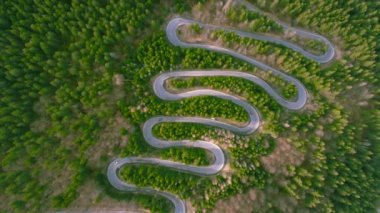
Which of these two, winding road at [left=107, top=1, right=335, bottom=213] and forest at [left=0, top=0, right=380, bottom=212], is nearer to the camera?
forest at [left=0, top=0, right=380, bottom=212]

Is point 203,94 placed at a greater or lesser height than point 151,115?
greater

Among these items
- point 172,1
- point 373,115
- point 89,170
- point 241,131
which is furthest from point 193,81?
point 373,115

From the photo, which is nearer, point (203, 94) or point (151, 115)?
point (151, 115)

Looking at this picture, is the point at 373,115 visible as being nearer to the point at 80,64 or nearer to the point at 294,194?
the point at 294,194

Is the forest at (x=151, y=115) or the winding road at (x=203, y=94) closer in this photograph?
the forest at (x=151, y=115)
